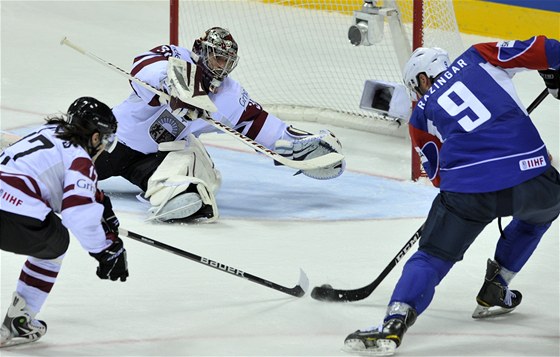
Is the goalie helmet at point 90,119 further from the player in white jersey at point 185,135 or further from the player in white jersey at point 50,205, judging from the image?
the player in white jersey at point 185,135

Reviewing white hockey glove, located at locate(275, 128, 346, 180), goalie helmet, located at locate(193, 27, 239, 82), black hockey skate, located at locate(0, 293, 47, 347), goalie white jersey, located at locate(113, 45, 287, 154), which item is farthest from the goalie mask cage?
black hockey skate, located at locate(0, 293, 47, 347)

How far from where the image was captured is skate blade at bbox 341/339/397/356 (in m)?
3.53

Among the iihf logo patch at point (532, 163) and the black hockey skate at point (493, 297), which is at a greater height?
the iihf logo patch at point (532, 163)

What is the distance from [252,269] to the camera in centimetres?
444

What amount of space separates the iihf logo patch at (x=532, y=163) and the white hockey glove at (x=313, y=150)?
178 centimetres

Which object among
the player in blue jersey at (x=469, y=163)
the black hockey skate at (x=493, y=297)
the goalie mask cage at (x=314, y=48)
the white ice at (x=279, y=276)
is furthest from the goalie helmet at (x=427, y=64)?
the goalie mask cage at (x=314, y=48)

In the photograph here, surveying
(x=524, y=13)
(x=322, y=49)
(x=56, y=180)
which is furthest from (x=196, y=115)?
(x=524, y=13)

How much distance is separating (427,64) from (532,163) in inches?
17.4

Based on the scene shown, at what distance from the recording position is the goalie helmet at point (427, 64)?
3824mm

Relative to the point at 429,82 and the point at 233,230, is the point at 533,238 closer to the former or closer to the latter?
the point at 429,82

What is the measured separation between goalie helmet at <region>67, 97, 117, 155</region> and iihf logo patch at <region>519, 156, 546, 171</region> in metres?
1.18

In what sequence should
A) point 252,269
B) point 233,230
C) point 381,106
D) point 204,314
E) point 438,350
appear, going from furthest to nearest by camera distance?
point 381,106 < point 233,230 < point 252,269 < point 204,314 < point 438,350

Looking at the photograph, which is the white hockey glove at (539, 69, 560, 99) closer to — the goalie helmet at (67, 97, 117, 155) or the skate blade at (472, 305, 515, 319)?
the skate blade at (472, 305, 515, 319)

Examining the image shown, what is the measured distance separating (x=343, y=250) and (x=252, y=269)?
1.41ft
